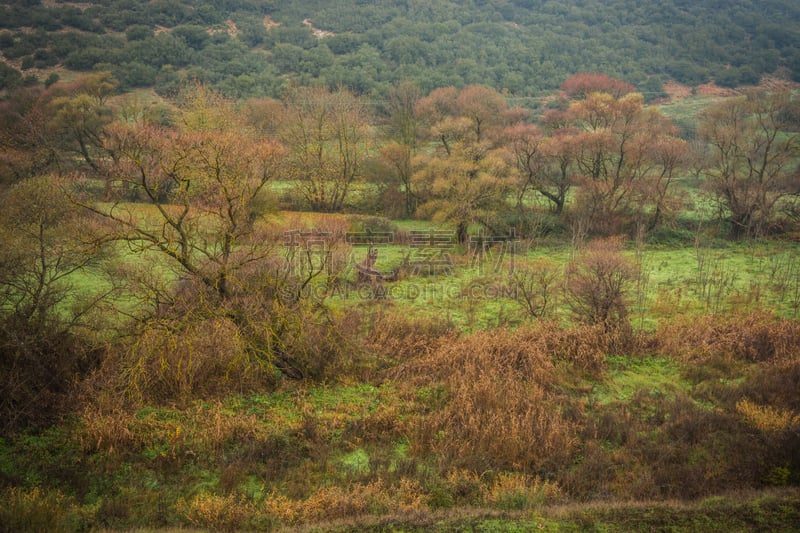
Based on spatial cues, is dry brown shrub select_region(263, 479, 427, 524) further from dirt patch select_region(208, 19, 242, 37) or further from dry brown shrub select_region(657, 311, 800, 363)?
dirt patch select_region(208, 19, 242, 37)

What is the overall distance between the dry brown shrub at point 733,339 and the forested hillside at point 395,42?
39532 millimetres

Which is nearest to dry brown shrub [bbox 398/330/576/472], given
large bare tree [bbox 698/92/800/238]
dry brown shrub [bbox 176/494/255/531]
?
dry brown shrub [bbox 176/494/255/531]

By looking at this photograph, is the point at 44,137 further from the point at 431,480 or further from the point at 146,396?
the point at 431,480

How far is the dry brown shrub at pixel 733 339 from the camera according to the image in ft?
48.2

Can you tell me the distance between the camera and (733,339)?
15102 millimetres

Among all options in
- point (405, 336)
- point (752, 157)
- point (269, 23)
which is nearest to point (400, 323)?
point (405, 336)

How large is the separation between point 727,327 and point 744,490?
805 cm

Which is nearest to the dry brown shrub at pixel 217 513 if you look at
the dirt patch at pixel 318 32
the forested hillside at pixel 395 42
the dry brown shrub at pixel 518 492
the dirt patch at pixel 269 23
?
the dry brown shrub at pixel 518 492

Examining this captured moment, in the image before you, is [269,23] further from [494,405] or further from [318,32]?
[494,405]

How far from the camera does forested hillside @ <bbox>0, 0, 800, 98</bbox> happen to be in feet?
161

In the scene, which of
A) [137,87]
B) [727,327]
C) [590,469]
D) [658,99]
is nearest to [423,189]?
[727,327]

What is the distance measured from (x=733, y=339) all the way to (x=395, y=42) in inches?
2148

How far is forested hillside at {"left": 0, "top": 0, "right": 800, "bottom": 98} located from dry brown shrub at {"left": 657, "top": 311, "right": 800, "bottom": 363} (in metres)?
39.5

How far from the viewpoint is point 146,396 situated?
12164 mm
